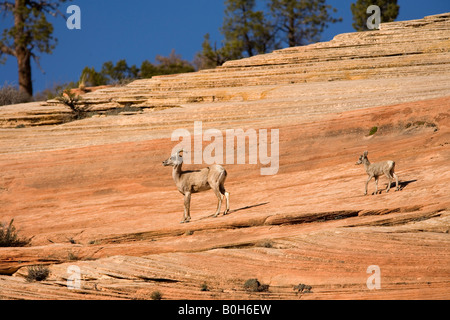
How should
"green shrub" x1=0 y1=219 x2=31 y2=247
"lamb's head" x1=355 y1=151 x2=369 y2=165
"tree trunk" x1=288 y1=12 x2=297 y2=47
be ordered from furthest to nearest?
"tree trunk" x1=288 y1=12 x2=297 y2=47
"lamb's head" x1=355 y1=151 x2=369 y2=165
"green shrub" x1=0 y1=219 x2=31 y2=247

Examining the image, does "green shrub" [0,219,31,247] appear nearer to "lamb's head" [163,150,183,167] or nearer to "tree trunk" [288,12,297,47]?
"lamb's head" [163,150,183,167]

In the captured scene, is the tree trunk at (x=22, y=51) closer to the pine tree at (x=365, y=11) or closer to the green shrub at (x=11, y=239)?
the pine tree at (x=365, y=11)

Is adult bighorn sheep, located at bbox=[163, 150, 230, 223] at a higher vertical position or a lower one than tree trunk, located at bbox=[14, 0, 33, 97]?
lower

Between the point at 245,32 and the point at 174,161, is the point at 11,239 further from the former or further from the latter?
the point at 245,32

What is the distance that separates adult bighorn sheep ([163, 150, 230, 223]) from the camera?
603 inches

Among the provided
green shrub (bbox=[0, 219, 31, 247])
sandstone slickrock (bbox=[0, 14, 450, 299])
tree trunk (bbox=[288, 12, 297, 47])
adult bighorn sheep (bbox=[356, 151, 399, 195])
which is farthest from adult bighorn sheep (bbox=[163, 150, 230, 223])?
tree trunk (bbox=[288, 12, 297, 47])

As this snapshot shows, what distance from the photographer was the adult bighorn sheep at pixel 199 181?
1532 cm

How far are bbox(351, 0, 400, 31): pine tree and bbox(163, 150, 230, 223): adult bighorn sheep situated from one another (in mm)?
29236

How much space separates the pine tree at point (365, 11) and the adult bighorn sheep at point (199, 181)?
95.9ft

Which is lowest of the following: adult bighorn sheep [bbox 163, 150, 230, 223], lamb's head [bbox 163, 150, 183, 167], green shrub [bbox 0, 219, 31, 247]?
green shrub [bbox 0, 219, 31, 247]

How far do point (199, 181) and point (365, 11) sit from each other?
3079 cm

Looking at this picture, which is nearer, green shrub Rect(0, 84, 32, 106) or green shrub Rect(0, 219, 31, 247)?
green shrub Rect(0, 219, 31, 247)

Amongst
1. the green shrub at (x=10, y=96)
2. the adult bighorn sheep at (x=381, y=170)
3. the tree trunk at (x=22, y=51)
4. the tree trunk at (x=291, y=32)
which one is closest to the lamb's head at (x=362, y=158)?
the adult bighorn sheep at (x=381, y=170)

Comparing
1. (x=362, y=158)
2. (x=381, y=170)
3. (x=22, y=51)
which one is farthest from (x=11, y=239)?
(x=22, y=51)
